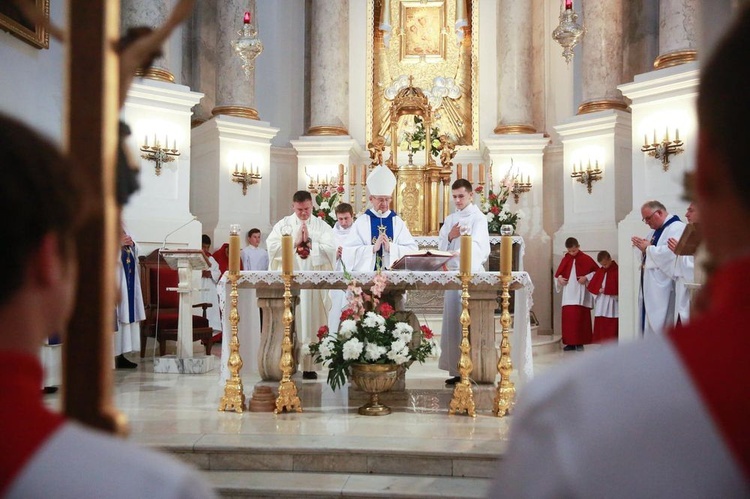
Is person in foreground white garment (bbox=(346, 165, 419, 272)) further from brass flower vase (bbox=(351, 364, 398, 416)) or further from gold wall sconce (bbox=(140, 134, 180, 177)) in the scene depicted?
gold wall sconce (bbox=(140, 134, 180, 177))

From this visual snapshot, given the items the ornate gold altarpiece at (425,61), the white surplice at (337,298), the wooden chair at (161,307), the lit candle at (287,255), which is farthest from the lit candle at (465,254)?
the ornate gold altarpiece at (425,61)

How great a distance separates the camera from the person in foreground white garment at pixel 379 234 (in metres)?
6.85

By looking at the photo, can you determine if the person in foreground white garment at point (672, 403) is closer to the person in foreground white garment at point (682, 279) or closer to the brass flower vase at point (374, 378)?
the brass flower vase at point (374, 378)

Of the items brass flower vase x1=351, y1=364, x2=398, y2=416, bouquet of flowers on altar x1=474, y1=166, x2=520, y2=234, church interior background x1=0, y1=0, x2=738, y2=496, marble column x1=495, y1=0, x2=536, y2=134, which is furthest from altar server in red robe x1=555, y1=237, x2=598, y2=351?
brass flower vase x1=351, y1=364, x2=398, y2=416

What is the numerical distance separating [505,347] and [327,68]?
9.00m

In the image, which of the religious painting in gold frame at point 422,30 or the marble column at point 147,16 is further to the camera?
the religious painting in gold frame at point 422,30

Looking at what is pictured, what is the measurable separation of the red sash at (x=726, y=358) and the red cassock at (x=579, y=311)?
32.8 feet

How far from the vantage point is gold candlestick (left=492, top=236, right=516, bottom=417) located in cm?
536

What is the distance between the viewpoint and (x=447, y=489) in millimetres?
4043

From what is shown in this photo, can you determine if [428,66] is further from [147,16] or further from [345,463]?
[345,463]

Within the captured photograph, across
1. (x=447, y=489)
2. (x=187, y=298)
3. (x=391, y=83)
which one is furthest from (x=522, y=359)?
(x=391, y=83)

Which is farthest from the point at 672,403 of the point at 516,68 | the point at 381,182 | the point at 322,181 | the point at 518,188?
the point at 516,68

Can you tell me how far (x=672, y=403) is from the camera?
66 centimetres

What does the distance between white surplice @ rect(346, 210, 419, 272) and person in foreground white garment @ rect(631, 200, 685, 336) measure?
2.44 metres
